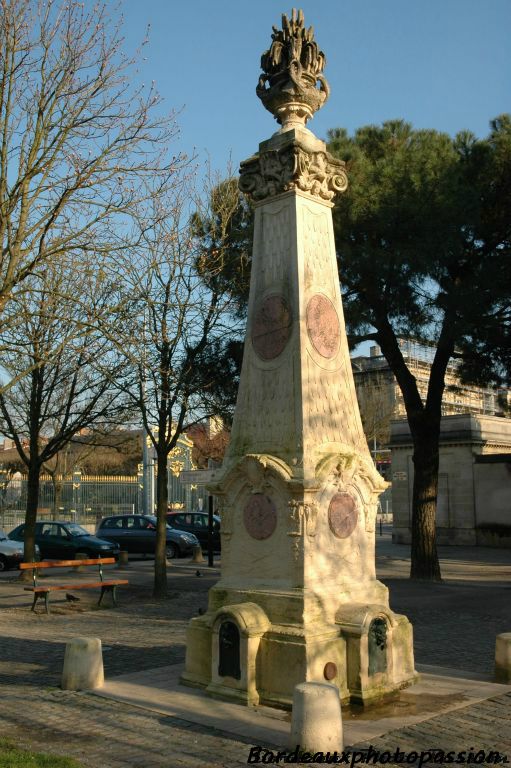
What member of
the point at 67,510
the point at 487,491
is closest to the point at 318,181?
the point at 487,491

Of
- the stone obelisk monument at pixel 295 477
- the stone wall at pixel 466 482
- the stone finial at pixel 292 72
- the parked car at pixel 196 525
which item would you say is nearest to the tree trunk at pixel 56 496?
the parked car at pixel 196 525

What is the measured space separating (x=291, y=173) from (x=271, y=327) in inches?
63.1

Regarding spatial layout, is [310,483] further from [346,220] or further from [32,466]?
[32,466]

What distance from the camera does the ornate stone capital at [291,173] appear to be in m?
7.98

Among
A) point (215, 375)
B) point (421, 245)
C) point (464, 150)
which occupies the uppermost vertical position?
point (464, 150)

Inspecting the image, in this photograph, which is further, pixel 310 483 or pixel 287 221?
pixel 287 221

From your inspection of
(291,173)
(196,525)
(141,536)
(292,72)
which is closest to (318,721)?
(291,173)

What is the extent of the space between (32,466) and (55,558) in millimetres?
6535

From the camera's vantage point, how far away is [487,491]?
29484 mm

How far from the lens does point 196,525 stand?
28203 millimetres

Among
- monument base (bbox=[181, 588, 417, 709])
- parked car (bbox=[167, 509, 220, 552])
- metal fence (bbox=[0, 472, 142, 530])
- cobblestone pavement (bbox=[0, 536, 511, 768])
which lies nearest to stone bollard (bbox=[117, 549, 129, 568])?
cobblestone pavement (bbox=[0, 536, 511, 768])

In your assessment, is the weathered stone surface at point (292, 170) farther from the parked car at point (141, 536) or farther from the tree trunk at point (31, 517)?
the parked car at point (141, 536)

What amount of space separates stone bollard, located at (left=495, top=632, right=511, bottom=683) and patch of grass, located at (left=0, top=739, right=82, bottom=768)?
14.9 feet

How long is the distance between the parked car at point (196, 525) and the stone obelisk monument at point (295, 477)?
65.4 feet
